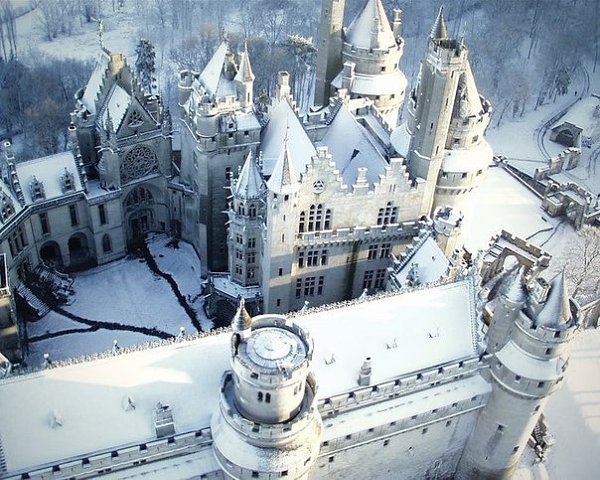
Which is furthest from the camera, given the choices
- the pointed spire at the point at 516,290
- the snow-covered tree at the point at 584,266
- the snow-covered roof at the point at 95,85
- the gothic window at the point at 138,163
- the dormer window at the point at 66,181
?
the snow-covered tree at the point at 584,266

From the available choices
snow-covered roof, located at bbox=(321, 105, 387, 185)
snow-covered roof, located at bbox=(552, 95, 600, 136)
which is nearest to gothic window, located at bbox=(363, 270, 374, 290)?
snow-covered roof, located at bbox=(321, 105, 387, 185)

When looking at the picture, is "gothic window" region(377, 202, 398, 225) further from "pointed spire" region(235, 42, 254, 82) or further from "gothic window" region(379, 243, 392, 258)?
"pointed spire" region(235, 42, 254, 82)

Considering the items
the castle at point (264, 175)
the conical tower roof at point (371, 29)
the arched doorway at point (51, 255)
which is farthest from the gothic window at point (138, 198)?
the conical tower roof at point (371, 29)

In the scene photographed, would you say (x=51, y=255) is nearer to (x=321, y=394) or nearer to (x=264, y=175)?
(x=264, y=175)

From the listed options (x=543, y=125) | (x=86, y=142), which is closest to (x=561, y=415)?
(x=86, y=142)

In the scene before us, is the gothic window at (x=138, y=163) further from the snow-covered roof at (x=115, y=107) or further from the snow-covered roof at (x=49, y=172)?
the snow-covered roof at (x=49, y=172)
